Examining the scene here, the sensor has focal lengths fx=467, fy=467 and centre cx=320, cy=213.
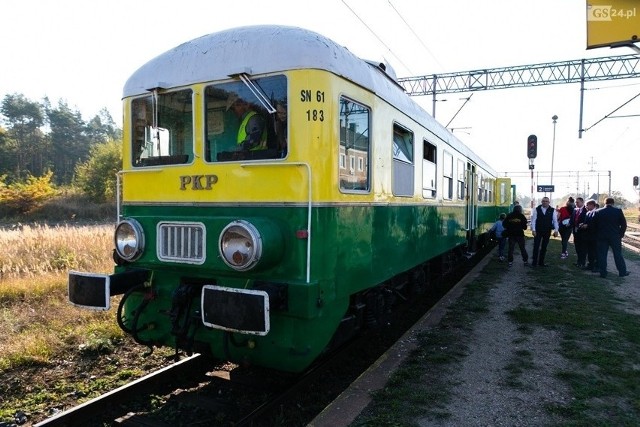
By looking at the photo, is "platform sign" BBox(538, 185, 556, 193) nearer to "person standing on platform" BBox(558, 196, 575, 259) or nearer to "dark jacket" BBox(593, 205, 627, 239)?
"person standing on platform" BBox(558, 196, 575, 259)

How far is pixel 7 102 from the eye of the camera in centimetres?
6662

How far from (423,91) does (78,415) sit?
933 inches

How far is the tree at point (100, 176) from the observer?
4891 cm

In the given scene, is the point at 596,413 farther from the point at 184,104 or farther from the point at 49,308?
the point at 49,308

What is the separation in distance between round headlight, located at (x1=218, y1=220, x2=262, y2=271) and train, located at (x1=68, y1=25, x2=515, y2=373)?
12 millimetres

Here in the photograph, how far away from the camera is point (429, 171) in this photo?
7.01 m

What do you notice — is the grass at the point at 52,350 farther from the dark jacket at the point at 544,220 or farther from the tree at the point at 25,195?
the tree at the point at 25,195

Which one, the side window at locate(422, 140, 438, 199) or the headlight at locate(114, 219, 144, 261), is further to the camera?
the side window at locate(422, 140, 438, 199)

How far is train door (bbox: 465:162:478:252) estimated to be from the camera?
35.7ft

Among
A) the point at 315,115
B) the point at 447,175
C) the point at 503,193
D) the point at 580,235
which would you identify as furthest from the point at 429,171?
the point at 503,193

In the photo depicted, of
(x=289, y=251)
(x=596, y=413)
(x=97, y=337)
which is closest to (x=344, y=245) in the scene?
(x=289, y=251)

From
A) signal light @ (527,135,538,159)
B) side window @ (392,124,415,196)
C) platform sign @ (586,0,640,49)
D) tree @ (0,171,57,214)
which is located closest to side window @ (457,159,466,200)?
platform sign @ (586,0,640,49)

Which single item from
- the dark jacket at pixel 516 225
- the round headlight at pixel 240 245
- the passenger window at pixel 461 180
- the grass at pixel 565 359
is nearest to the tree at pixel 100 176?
the dark jacket at pixel 516 225

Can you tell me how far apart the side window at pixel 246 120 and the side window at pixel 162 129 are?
10.6 inches
